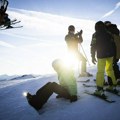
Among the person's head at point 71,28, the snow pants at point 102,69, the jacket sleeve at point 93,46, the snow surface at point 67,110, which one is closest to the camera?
the snow surface at point 67,110

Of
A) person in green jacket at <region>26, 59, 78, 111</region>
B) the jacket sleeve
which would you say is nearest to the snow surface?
person in green jacket at <region>26, 59, 78, 111</region>

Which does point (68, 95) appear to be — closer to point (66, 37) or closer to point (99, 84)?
point (99, 84)

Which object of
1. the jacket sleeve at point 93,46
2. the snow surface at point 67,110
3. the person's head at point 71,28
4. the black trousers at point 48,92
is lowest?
the snow surface at point 67,110

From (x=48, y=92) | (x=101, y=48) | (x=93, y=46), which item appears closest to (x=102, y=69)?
(x=101, y=48)

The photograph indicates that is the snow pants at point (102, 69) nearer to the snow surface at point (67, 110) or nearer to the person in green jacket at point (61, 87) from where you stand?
the snow surface at point (67, 110)

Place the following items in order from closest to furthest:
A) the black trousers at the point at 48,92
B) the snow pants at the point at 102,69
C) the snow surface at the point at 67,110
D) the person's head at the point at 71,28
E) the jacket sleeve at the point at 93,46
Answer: the snow surface at the point at 67,110 < the black trousers at the point at 48,92 < the snow pants at the point at 102,69 < the jacket sleeve at the point at 93,46 < the person's head at the point at 71,28

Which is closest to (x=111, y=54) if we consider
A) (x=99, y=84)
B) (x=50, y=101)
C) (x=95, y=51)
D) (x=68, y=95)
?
(x=95, y=51)

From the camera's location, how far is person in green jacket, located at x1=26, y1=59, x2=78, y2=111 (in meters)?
6.52

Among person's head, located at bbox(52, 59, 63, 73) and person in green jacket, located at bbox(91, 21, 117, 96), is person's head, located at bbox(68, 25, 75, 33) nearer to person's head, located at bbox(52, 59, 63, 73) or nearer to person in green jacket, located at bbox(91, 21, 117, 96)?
person in green jacket, located at bbox(91, 21, 117, 96)

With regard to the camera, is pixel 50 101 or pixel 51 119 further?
pixel 50 101

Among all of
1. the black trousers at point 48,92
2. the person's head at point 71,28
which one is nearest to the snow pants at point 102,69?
the black trousers at point 48,92

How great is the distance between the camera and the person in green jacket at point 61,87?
652 centimetres

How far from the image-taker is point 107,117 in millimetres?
5562

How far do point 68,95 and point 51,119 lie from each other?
1078 mm
